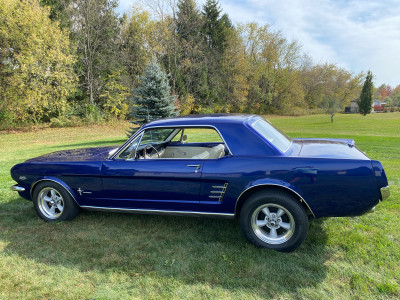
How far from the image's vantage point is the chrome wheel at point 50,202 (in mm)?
3914

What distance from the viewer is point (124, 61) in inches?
1029

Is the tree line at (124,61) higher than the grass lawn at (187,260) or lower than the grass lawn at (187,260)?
higher

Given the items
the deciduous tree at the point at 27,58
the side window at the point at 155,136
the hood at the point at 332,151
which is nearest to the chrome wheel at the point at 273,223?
the hood at the point at 332,151

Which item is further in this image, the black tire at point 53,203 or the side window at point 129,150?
the black tire at point 53,203

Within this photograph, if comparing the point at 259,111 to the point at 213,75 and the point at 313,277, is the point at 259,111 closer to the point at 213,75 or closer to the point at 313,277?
the point at 213,75

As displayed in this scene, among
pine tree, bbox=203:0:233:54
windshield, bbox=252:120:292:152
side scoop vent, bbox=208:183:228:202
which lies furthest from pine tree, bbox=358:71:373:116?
side scoop vent, bbox=208:183:228:202

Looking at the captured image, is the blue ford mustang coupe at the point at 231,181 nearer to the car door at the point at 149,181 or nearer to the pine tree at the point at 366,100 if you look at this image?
the car door at the point at 149,181

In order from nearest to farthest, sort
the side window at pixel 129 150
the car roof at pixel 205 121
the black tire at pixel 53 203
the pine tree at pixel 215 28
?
1. the car roof at pixel 205 121
2. the side window at pixel 129 150
3. the black tire at pixel 53 203
4. the pine tree at pixel 215 28

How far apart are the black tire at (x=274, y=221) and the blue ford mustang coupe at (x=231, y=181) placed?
0.04ft

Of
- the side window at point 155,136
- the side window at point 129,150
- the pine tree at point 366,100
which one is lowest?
the side window at point 129,150

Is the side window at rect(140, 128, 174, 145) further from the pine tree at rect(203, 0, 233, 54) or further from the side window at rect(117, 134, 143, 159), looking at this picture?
the pine tree at rect(203, 0, 233, 54)

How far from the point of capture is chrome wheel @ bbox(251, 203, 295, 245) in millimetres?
2936

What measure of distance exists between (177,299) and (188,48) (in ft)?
96.6

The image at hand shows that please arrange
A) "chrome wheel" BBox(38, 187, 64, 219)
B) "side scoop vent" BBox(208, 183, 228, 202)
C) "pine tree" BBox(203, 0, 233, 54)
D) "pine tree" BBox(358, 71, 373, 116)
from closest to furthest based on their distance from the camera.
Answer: "side scoop vent" BBox(208, 183, 228, 202) → "chrome wheel" BBox(38, 187, 64, 219) → "pine tree" BBox(203, 0, 233, 54) → "pine tree" BBox(358, 71, 373, 116)
